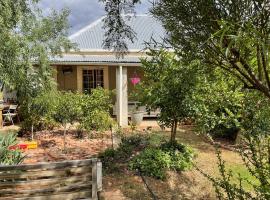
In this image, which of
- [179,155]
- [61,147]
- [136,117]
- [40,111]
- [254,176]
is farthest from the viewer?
[136,117]

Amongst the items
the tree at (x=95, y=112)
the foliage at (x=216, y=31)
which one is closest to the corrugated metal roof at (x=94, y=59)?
the tree at (x=95, y=112)

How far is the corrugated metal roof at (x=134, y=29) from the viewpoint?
20250 millimetres

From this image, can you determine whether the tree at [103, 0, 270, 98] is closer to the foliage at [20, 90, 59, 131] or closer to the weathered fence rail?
the weathered fence rail

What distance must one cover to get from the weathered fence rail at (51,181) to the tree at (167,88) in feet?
14.1

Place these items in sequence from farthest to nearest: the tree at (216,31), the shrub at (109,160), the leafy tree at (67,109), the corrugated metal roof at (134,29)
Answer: the corrugated metal roof at (134,29)
the leafy tree at (67,109)
the shrub at (109,160)
the tree at (216,31)

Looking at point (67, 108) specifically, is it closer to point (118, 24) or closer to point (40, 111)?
point (40, 111)

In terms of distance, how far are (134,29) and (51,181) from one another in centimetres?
1655

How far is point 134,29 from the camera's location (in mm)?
21453

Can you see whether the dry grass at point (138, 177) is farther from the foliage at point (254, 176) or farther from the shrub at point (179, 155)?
the foliage at point (254, 176)

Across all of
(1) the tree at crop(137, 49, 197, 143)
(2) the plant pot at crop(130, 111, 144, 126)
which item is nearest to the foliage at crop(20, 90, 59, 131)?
(1) the tree at crop(137, 49, 197, 143)

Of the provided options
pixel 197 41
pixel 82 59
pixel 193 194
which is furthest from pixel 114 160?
pixel 82 59

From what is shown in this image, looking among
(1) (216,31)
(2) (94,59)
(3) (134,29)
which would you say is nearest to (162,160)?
(1) (216,31)

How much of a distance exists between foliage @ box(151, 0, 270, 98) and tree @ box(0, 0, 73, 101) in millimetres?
4056

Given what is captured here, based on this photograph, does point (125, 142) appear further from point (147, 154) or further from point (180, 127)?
point (180, 127)
